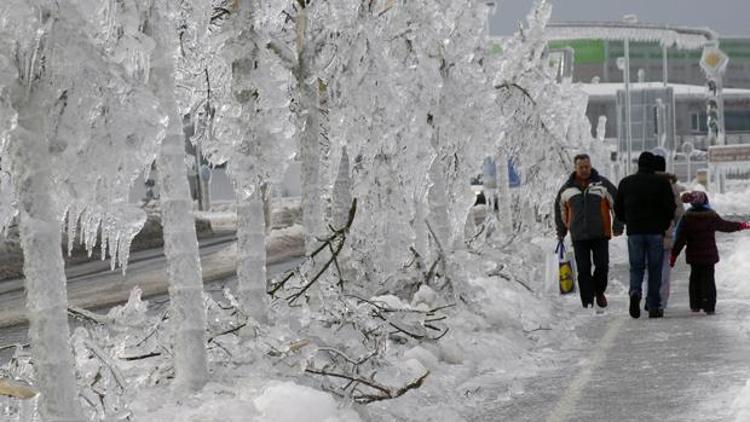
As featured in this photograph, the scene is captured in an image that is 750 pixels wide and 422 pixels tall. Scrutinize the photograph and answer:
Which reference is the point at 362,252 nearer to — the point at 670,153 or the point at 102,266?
the point at 102,266

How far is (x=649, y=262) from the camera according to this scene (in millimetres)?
13969

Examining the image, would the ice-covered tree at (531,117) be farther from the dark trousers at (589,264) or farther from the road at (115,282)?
the dark trousers at (589,264)

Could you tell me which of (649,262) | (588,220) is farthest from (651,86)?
(649,262)

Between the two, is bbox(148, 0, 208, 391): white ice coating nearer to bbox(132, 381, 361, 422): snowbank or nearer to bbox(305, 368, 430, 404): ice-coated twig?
bbox(132, 381, 361, 422): snowbank

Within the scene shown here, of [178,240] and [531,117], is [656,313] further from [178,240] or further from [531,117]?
[531,117]

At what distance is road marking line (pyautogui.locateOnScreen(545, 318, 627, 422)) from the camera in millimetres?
8508

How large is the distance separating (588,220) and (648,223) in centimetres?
80

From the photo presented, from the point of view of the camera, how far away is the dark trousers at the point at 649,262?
45.6 feet

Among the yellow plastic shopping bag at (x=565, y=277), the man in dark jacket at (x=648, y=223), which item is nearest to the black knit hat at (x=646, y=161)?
the man in dark jacket at (x=648, y=223)

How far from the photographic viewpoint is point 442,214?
59.3ft

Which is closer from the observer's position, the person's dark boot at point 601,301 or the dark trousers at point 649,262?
the dark trousers at point 649,262

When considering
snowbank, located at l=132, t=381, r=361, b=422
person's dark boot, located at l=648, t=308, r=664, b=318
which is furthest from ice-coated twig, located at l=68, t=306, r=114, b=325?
person's dark boot, located at l=648, t=308, r=664, b=318

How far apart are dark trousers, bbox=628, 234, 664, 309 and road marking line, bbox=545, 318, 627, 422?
0.63 metres

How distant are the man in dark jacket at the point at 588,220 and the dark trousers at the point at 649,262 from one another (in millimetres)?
496
